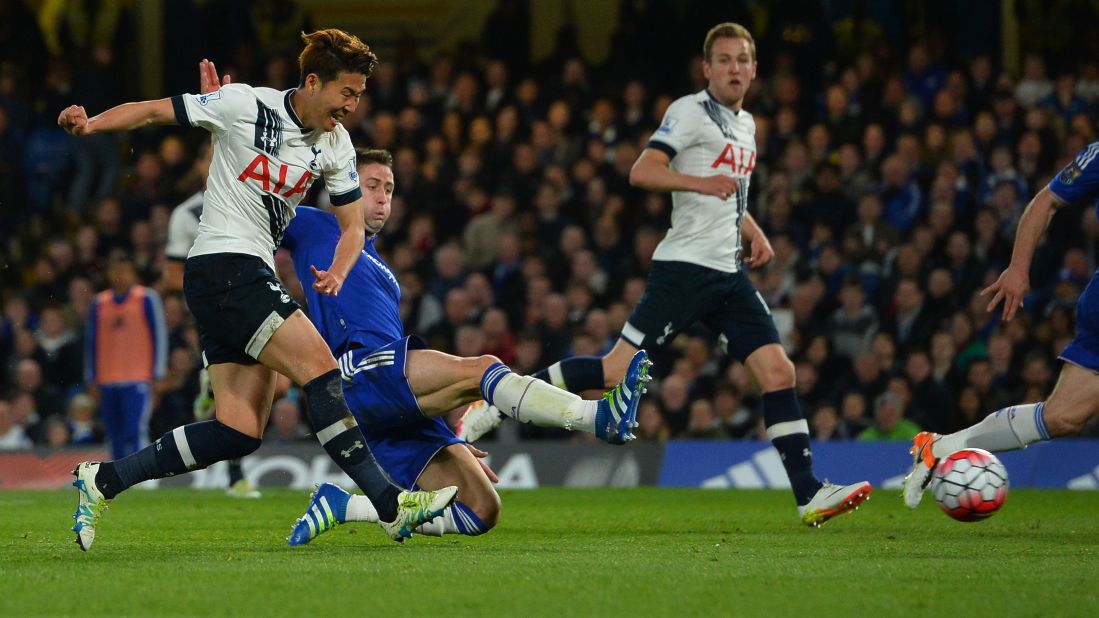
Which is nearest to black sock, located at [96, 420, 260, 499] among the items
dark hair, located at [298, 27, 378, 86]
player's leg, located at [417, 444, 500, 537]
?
player's leg, located at [417, 444, 500, 537]

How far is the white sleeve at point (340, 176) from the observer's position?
657cm

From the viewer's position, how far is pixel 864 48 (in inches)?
628

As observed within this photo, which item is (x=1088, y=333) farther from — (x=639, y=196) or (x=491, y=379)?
(x=639, y=196)

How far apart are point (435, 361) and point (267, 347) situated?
0.83 m

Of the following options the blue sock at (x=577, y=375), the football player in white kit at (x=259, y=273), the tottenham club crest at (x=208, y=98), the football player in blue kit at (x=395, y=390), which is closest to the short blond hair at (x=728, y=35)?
the blue sock at (x=577, y=375)

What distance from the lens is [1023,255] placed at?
6.79 m

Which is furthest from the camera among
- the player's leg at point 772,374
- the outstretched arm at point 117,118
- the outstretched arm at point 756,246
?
the outstretched arm at point 756,246

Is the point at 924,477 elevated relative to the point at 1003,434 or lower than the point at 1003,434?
lower

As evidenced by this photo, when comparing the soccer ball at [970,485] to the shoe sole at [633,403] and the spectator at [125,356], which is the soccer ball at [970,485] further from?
the spectator at [125,356]

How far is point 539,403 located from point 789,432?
1958 millimetres

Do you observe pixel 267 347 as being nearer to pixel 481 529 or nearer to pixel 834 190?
pixel 481 529

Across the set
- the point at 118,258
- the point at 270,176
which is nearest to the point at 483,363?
the point at 270,176

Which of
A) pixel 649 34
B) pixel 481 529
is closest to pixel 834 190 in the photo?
pixel 649 34

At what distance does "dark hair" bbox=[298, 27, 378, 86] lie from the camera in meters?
6.38
